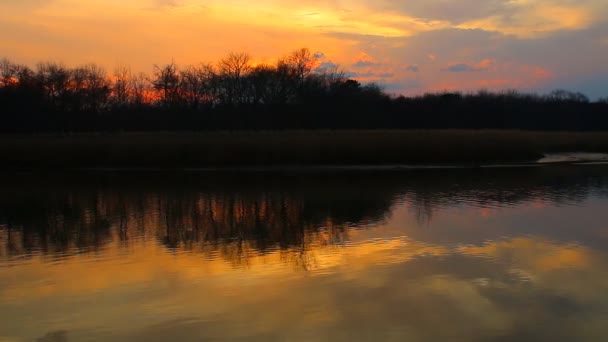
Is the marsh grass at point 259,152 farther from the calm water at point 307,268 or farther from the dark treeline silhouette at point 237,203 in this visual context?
the calm water at point 307,268

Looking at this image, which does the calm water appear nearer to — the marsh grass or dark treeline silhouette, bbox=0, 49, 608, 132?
the marsh grass

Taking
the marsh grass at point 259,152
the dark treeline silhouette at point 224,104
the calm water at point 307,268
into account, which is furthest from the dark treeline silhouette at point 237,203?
the dark treeline silhouette at point 224,104

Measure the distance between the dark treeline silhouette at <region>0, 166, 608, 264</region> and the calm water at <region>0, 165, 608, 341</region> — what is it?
9 cm

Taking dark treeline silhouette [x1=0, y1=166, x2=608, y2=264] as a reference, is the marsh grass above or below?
above

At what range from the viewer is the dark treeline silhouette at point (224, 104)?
50500 mm

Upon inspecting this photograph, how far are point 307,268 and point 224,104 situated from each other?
164ft

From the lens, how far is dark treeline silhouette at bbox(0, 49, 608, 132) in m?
50.5

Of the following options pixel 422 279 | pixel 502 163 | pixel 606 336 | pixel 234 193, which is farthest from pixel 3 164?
pixel 606 336

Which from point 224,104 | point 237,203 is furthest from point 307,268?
point 224,104

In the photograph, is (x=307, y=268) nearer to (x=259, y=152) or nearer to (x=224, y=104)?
(x=259, y=152)

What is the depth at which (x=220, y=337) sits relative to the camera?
5457mm

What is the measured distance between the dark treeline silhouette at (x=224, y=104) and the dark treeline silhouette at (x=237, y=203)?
2691 centimetres

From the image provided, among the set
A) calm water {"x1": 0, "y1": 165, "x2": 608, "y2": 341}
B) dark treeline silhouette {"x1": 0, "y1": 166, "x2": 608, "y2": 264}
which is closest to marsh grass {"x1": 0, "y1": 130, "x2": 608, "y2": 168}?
dark treeline silhouette {"x1": 0, "y1": 166, "x2": 608, "y2": 264}

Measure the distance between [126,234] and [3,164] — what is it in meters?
21.9
